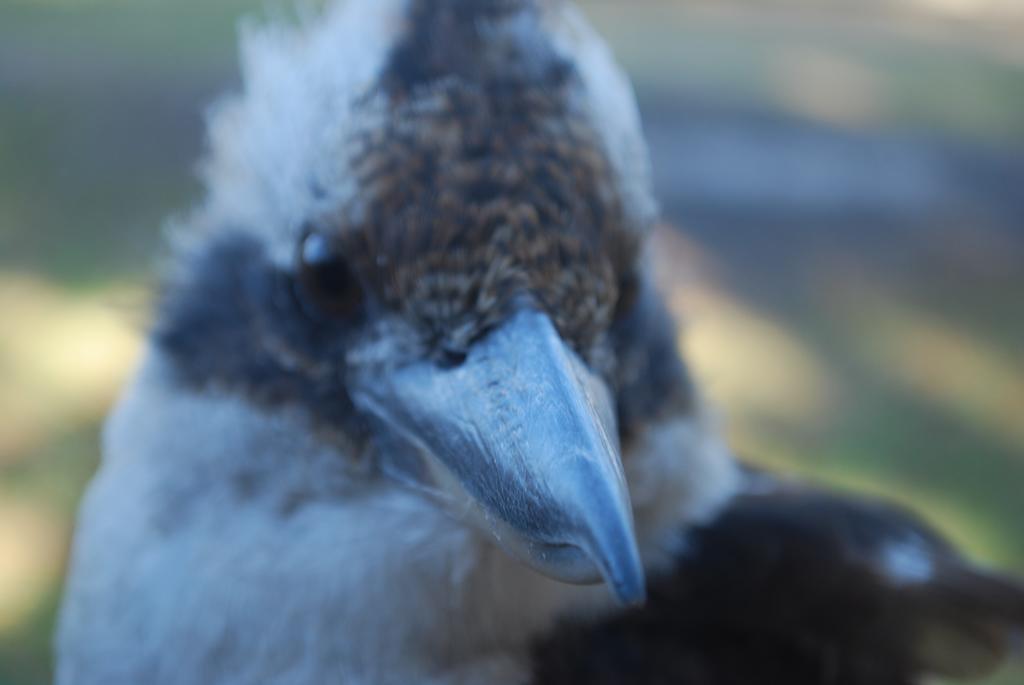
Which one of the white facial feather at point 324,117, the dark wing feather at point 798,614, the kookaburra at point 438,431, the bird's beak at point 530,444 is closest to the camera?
the bird's beak at point 530,444

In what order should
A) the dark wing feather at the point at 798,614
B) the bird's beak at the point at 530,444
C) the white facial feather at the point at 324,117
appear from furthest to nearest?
the dark wing feather at the point at 798,614 → the white facial feather at the point at 324,117 → the bird's beak at the point at 530,444

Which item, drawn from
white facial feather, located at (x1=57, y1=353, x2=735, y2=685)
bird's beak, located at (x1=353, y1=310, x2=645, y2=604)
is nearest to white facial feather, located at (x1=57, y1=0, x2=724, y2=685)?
white facial feather, located at (x1=57, y1=353, x2=735, y2=685)

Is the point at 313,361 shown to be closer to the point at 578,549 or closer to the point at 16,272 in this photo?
the point at 578,549

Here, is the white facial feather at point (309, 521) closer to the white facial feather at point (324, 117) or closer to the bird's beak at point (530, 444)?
the white facial feather at point (324, 117)

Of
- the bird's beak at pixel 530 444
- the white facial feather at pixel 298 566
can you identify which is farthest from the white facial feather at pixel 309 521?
the bird's beak at pixel 530 444

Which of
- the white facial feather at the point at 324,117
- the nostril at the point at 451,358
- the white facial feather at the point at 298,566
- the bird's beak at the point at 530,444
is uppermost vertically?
the white facial feather at the point at 324,117

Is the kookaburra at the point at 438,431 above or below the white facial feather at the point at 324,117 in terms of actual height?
below

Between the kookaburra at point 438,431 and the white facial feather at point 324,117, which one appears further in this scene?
the white facial feather at point 324,117

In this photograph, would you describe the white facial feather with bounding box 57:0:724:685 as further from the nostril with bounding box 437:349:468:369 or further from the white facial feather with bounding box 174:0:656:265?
the nostril with bounding box 437:349:468:369

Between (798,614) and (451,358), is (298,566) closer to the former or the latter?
(451,358)
